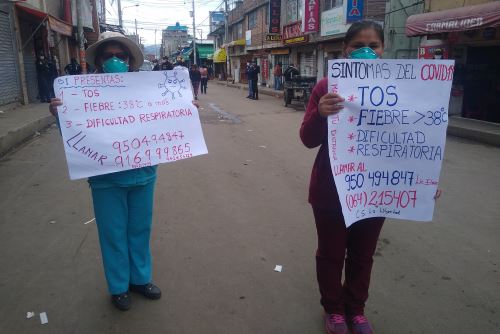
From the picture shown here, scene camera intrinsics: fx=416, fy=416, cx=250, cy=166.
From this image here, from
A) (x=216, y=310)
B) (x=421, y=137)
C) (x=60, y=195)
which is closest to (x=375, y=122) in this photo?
(x=421, y=137)

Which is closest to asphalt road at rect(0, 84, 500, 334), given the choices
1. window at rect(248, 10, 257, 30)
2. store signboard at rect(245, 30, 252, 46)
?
window at rect(248, 10, 257, 30)

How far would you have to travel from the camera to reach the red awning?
9.30 metres

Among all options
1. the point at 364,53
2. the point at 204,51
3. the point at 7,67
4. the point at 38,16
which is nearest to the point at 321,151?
the point at 364,53

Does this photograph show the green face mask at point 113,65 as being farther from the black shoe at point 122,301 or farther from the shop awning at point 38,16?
the shop awning at point 38,16

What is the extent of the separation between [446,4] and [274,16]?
1634 centimetres

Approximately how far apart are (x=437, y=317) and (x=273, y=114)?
12.4 meters

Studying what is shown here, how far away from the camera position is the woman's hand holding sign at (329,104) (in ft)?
7.21

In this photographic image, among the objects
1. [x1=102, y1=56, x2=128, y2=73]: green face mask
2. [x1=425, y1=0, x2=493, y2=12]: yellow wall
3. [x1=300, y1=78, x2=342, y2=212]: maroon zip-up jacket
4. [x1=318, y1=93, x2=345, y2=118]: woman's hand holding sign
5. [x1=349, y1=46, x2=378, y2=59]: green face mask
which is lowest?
[x1=300, y1=78, x2=342, y2=212]: maroon zip-up jacket

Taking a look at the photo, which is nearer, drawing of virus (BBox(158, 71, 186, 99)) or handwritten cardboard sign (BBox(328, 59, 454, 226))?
handwritten cardboard sign (BBox(328, 59, 454, 226))

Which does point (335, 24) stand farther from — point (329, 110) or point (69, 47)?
point (329, 110)

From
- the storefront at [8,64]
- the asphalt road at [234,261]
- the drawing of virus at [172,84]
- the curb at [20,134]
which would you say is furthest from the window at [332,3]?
the drawing of virus at [172,84]

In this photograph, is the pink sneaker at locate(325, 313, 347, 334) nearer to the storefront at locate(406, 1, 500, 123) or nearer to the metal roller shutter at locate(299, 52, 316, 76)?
the storefront at locate(406, 1, 500, 123)

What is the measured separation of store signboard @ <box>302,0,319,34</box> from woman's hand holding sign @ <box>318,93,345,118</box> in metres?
21.1

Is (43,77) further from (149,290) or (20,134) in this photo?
(149,290)
